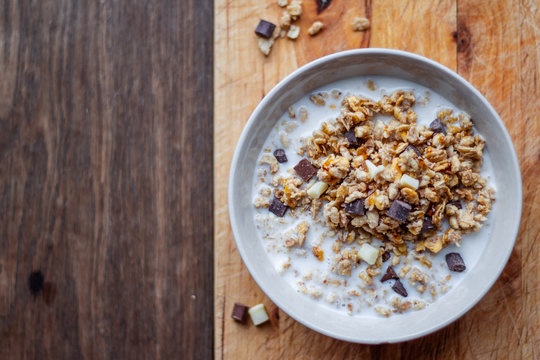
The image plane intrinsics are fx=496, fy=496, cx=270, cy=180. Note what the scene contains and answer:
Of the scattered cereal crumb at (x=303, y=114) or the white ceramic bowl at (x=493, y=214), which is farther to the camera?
the scattered cereal crumb at (x=303, y=114)

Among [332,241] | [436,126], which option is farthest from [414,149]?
[332,241]

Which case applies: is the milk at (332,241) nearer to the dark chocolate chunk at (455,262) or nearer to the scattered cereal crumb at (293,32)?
the dark chocolate chunk at (455,262)

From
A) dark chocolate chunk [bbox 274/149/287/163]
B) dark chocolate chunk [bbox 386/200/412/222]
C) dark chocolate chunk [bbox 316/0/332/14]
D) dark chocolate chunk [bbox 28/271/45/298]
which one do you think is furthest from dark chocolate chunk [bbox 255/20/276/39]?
dark chocolate chunk [bbox 28/271/45/298]

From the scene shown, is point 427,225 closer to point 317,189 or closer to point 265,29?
point 317,189

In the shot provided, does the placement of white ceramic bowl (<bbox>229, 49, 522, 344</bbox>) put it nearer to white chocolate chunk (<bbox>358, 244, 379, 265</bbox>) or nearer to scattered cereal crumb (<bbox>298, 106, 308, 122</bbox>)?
scattered cereal crumb (<bbox>298, 106, 308, 122</bbox>)

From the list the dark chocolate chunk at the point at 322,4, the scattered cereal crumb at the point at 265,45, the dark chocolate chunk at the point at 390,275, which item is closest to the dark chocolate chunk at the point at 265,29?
the scattered cereal crumb at the point at 265,45
